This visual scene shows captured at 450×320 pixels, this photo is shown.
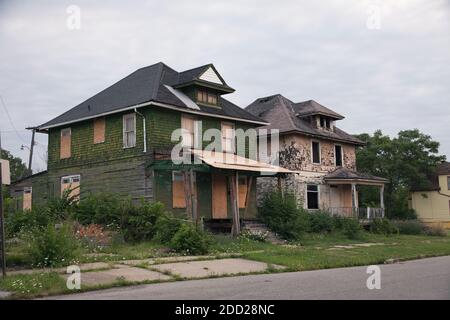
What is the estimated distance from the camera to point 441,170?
50.5 m

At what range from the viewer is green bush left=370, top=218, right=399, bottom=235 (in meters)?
30.8

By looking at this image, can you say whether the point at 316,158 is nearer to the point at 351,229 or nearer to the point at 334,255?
the point at 351,229

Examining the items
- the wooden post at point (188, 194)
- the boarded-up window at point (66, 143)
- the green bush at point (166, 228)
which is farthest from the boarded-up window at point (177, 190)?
the boarded-up window at point (66, 143)

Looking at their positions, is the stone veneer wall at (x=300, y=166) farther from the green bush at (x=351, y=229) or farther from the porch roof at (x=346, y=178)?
the green bush at (x=351, y=229)

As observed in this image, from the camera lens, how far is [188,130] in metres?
24.8

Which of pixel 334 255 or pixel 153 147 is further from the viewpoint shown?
pixel 153 147

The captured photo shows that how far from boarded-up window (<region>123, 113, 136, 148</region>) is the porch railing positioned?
1420 centimetres

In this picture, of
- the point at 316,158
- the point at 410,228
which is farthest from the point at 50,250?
the point at 410,228

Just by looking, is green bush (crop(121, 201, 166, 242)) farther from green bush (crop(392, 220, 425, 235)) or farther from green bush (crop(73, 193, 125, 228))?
green bush (crop(392, 220, 425, 235))

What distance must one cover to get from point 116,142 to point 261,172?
23.1 feet

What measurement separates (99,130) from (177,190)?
526cm

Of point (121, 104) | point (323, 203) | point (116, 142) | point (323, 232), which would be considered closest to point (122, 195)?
point (116, 142)

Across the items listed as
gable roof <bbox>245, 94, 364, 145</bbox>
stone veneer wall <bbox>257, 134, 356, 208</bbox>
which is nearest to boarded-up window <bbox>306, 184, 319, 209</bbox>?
stone veneer wall <bbox>257, 134, 356, 208</bbox>
